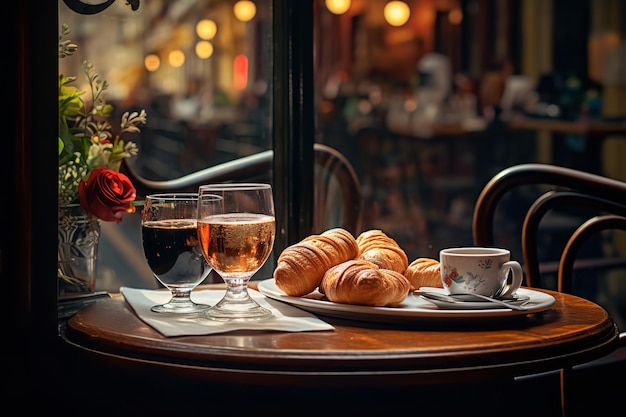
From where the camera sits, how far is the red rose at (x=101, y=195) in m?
1.34

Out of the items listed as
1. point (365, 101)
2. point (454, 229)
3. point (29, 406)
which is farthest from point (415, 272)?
point (365, 101)

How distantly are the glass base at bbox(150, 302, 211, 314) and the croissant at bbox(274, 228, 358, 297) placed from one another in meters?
0.12

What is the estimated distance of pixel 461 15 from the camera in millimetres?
8312

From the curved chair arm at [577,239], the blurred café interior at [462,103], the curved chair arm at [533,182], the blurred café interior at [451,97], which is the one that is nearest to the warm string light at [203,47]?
the blurred café interior at [451,97]

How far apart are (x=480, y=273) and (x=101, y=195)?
60cm

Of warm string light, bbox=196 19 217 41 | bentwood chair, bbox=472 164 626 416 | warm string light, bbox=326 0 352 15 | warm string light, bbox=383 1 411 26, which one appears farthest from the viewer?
warm string light, bbox=326 0 352 15

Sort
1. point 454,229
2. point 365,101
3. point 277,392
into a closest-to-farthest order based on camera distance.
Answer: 1. point 277,392
2. point 454,229
3. point 365,101

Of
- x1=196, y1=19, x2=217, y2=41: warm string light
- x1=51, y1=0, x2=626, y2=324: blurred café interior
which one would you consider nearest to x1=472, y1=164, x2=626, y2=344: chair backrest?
x1=196, y1=19, x2=217, y2=41: warm string light

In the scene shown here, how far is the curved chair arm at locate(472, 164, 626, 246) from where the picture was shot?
1.73m

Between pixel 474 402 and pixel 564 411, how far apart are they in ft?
2.08

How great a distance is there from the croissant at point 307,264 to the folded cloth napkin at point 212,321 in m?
0.03

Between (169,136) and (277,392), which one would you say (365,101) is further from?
(277,392)

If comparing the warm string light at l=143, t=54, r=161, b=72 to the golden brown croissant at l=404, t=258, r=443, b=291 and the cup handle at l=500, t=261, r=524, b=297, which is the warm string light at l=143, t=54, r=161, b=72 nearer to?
the golden brown croissant at l=404, t=258, r=443, b=291

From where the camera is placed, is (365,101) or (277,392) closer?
(277,392)
